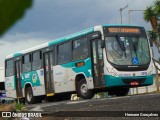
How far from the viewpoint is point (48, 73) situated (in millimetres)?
17547

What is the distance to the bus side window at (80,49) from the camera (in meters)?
14.9

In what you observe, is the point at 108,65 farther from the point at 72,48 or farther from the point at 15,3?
the point at 15,3

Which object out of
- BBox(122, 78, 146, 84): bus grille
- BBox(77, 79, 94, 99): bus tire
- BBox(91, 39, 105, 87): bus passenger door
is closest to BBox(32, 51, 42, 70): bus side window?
BBox(77, 79, 94, 99): bus tire

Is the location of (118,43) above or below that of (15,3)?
above

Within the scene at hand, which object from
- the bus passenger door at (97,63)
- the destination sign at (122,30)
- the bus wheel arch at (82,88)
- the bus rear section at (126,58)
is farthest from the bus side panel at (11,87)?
the destination sign at (122,30)

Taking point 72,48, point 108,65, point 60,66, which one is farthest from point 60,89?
point 108,65

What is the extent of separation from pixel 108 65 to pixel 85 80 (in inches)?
50.7

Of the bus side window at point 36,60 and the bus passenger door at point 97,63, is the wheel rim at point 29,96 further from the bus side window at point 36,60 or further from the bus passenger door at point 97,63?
the bus passenger door at point 97,63

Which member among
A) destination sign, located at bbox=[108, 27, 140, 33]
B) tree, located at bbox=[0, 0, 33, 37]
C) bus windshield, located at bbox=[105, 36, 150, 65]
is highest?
Answer: destination sign, located at bbox=[108, 27, 140, 33]

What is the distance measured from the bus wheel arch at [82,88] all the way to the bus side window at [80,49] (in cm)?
81

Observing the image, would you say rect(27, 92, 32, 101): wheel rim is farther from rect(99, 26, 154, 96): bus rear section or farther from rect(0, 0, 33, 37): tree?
rect(0, 0, 33, 37): tree

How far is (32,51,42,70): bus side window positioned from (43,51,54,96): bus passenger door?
17.5 inches

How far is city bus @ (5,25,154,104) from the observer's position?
14.5 m

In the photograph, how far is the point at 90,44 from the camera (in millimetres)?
14656
